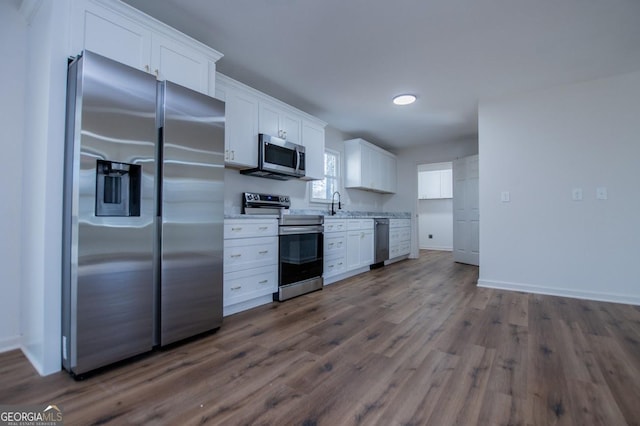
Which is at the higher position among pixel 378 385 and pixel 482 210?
pixel 482 210

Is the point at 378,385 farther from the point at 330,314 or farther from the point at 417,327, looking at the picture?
the point at 330,314

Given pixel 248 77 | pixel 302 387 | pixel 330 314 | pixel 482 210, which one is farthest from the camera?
pixel 482 210

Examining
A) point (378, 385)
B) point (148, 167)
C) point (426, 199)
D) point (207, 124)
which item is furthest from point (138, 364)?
point (426, 199)

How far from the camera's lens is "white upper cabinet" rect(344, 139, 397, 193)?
5.27 m

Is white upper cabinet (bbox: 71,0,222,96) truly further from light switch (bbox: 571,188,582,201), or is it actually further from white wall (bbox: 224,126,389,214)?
light switch (bbox: 571,188,582,201)

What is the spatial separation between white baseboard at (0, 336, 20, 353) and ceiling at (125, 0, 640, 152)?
2479mm

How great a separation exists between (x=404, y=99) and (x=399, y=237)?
9.40 ft

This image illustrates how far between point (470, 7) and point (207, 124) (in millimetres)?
2095

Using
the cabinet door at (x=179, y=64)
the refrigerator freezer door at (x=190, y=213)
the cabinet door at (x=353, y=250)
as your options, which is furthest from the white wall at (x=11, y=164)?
the cabinet door at (x=353, y=250)

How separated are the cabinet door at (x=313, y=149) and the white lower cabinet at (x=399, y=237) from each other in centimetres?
202

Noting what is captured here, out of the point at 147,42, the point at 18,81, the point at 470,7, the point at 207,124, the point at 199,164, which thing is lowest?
the point at 199,164

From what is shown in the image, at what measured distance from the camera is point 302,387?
154 centimetres

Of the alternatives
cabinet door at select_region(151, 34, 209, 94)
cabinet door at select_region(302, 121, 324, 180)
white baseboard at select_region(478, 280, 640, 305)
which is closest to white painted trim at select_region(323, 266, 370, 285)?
cabinet door at select_region(302, 121, 324, 180)

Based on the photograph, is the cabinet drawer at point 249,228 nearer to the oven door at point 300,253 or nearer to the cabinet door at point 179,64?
the oven door at point 300,253
